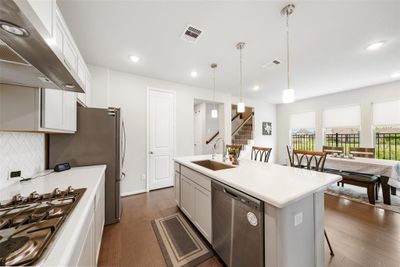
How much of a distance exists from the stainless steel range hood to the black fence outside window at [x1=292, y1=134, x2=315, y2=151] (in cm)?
693

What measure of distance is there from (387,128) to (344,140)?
974 millimetres

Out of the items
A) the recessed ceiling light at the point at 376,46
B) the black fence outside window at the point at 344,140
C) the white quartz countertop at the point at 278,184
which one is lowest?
the white quartz countertop at the point at 278,184

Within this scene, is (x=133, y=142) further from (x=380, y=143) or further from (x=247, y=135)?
(x=380, y=143)

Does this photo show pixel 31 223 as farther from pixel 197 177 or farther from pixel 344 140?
pixel 344 140

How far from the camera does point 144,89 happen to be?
354 centimetres

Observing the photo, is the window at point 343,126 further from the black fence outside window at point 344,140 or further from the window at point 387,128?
the window at point 387,128

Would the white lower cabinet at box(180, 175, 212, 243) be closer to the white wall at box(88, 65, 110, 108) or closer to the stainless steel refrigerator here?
the stainless steel refrigerator

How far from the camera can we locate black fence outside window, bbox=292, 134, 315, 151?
5.59m

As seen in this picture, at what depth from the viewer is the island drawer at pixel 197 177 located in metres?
1.70

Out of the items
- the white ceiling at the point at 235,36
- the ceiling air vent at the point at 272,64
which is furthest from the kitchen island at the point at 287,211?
the ceiling air vent at the point at 272,64

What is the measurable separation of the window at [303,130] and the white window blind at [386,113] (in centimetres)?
155

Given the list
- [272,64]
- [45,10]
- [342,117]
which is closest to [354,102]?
[342,117]

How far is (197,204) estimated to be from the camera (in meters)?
1.92

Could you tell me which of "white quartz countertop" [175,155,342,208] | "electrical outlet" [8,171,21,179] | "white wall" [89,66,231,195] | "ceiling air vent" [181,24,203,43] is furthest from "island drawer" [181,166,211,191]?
"ceiling air vent" [181,24,203,43]
